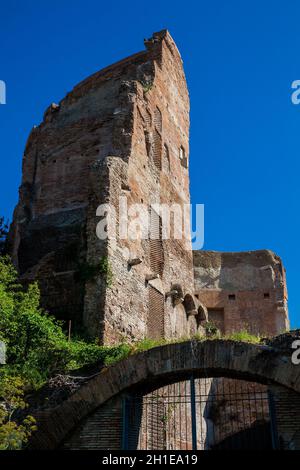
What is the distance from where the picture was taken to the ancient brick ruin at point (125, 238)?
13508 millimetres

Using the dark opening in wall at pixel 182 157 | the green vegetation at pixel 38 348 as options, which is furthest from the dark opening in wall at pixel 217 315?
the green vegetation at pixel 38 348

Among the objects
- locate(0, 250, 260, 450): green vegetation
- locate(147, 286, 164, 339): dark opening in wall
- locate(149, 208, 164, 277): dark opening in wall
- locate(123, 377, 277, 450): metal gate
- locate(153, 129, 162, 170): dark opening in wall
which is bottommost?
locate(123, 377, 277, 450): metal gate

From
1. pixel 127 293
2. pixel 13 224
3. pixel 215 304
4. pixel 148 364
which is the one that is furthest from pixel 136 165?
pixel 215 304

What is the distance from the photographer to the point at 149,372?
975 cm

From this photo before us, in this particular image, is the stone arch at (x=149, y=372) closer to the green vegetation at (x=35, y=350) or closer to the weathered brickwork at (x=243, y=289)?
the green vegetation at (x=35, y=350)

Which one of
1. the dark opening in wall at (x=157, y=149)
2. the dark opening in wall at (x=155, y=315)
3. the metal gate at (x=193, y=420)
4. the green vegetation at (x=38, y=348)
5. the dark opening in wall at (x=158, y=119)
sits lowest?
the metal gate at (x=193, y=420)

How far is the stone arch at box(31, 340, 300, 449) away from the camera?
9438mm

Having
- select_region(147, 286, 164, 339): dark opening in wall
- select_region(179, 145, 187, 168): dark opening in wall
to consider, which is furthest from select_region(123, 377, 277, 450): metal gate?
select_region(179, 145, 187, 168): dark opening in wall

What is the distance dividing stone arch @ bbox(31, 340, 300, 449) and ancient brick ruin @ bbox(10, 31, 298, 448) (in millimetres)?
322

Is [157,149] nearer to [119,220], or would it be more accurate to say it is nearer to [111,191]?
[111,191]

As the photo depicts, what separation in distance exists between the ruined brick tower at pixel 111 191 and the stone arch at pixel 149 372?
2428 mm

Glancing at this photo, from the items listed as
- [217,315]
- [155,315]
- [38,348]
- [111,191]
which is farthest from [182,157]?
[38,348]

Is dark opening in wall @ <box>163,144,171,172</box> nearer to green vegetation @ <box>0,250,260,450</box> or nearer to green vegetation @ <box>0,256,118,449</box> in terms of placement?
green vegetation @ <box>0,250,260,450</box>

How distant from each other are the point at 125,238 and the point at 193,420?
6045mm
